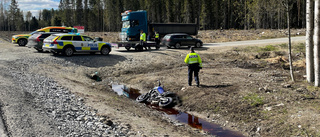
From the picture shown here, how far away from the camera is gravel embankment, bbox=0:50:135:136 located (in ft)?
20.6

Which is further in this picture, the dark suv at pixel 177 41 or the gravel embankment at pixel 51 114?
the dark suv at pixel 177 41

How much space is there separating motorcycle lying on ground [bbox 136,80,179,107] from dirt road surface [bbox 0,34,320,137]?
0.39 meters

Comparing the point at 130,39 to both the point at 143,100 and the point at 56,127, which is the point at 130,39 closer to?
the point at 143,100

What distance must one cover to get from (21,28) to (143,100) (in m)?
129

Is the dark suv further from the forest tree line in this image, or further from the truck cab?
the forest tree line

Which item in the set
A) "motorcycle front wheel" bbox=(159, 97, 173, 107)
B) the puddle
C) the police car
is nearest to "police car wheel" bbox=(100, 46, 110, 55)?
the police car

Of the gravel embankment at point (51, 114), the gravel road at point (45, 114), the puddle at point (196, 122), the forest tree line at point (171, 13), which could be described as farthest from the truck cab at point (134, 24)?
the forest tree line at point (171, 13)

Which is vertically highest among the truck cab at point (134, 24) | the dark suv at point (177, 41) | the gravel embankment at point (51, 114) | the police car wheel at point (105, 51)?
the truck cab at point (134, 24)

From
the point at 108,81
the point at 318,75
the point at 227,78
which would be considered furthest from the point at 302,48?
the point at 108,81

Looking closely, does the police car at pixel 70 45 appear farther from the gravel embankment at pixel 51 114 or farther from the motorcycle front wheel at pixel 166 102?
the motorcycle front wheel at pixel 166 102

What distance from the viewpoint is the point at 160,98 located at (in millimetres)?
11367

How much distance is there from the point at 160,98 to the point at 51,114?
4977mm

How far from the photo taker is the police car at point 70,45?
59.3 feet

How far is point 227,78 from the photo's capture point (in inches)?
551
